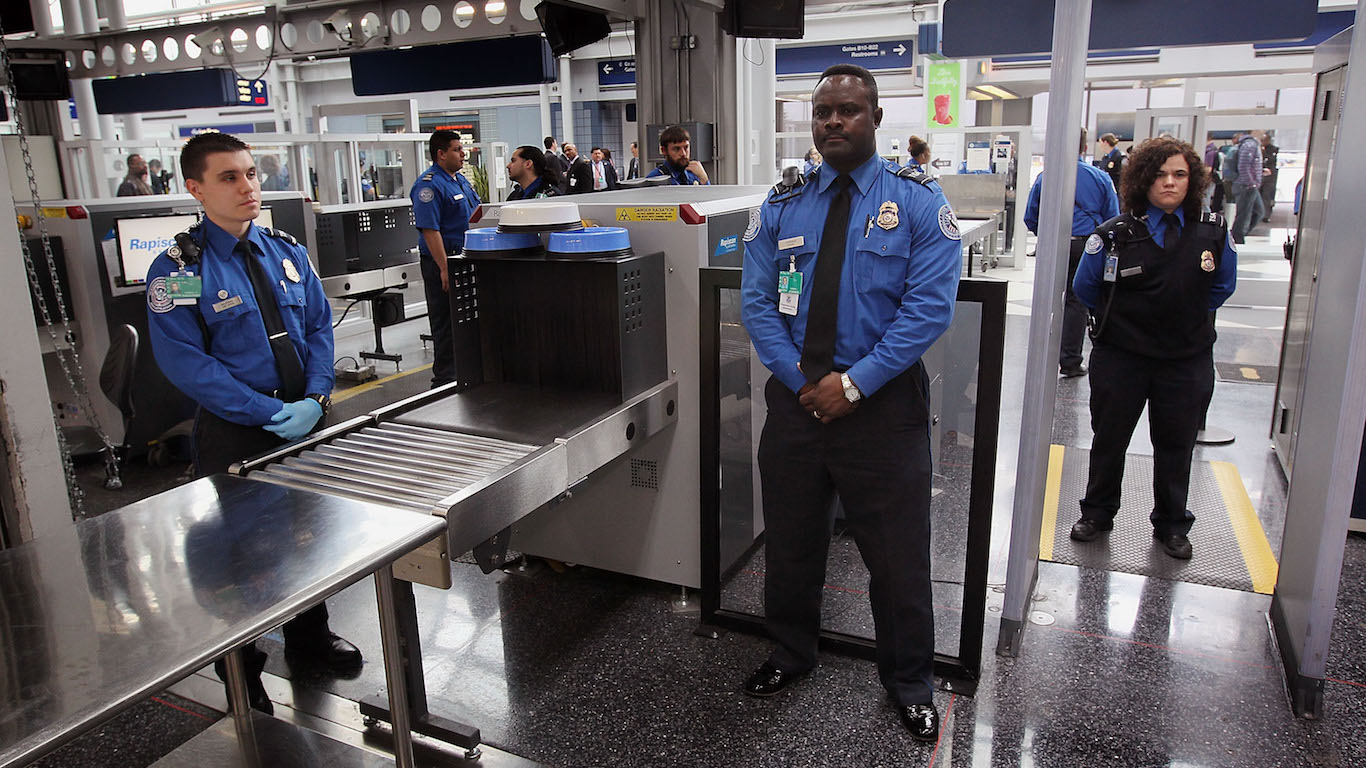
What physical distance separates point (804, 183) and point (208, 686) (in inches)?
90.6

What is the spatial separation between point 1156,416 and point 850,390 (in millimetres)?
1798

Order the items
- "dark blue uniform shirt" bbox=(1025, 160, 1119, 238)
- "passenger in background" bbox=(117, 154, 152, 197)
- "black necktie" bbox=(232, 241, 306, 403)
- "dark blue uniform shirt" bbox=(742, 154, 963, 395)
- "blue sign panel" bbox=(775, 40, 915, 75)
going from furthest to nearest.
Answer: "blue sign panel" bbox=(775, 40, 915, 75) < "passenger in background" bbox=(117, 154, 152, 197) < "dark blue uniform shirt" bbox=(1025, 160, 1119, 238) < "black necktie" bbox=(232, 241, 306, 403) < "dark blue uniform shirt" bbox=(742, 154, 963, 395)

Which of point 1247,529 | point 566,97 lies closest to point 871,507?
point 1247,529

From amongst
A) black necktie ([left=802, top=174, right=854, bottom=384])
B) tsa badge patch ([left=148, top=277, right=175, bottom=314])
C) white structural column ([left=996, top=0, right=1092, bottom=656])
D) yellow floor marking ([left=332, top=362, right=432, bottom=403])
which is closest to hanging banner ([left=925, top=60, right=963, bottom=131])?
yellow floor marking ([left=332, top=362, right=432, bottom=403])

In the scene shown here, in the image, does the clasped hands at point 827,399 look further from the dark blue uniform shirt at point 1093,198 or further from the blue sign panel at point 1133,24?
the dark blue uniform shirt at point 1093,198

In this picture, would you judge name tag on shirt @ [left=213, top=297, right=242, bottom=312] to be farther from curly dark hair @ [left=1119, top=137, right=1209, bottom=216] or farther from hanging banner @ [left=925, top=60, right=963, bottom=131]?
hanging banner @ [left=925, top=60, right=963, bottom=131]

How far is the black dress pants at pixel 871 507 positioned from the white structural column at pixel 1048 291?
1.41 ft

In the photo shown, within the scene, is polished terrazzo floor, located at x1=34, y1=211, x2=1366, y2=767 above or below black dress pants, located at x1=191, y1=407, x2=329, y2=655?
below

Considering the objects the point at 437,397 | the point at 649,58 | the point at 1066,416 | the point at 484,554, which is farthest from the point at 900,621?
the point at 649,58

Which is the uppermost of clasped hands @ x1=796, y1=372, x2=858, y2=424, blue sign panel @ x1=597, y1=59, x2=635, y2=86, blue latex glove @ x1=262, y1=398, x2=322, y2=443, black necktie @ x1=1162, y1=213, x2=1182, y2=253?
blue sign panel @ x1=597, y1=59, x2=635, y2=86

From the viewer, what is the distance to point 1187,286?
318cm

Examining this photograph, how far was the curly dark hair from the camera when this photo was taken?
317 centimetres

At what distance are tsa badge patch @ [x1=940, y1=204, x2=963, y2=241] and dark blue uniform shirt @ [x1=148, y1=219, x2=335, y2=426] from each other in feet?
5.96

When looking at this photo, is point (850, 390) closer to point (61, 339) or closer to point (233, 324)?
point (233, 324)
